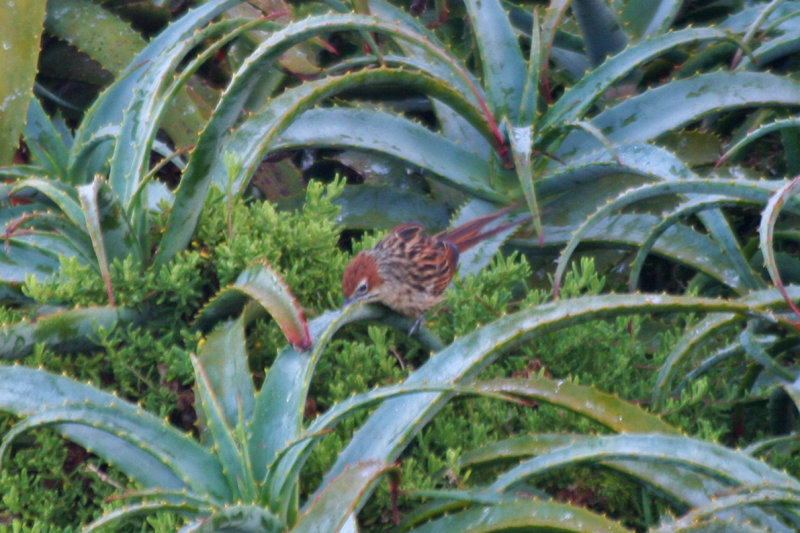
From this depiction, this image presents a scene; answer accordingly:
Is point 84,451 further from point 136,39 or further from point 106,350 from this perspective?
point 136,39

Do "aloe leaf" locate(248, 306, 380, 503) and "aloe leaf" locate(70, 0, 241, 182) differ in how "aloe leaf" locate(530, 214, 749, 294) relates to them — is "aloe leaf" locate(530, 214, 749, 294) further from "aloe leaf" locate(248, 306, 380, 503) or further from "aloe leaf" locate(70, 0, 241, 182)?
"aloe leaf" locate(70, 0, 241, 182)

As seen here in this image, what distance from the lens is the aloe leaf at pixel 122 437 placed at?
1886mm

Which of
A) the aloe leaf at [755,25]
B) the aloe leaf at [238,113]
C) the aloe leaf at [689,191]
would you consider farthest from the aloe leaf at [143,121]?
the aloe leaf at [755,25]

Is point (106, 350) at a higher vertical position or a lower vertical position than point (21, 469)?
higher

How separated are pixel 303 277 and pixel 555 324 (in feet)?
2.81

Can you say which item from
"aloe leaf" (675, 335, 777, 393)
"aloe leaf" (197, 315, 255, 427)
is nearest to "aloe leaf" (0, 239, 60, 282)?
"aloe leaf" (197, 315, 255, 427)

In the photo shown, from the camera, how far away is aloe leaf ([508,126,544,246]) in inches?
→ 102

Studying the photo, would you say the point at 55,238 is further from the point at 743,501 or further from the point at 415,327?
the point at 743,501

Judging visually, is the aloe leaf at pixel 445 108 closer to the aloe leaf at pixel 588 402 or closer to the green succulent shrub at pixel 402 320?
the green succulent shrub at pixel 402 320

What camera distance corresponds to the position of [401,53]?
360cm

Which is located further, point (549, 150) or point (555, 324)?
point (549, 150)

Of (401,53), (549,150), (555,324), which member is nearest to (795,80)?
(549,150)

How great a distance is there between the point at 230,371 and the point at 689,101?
6.05ft

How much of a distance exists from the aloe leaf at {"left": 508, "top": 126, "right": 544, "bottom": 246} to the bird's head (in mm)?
459
